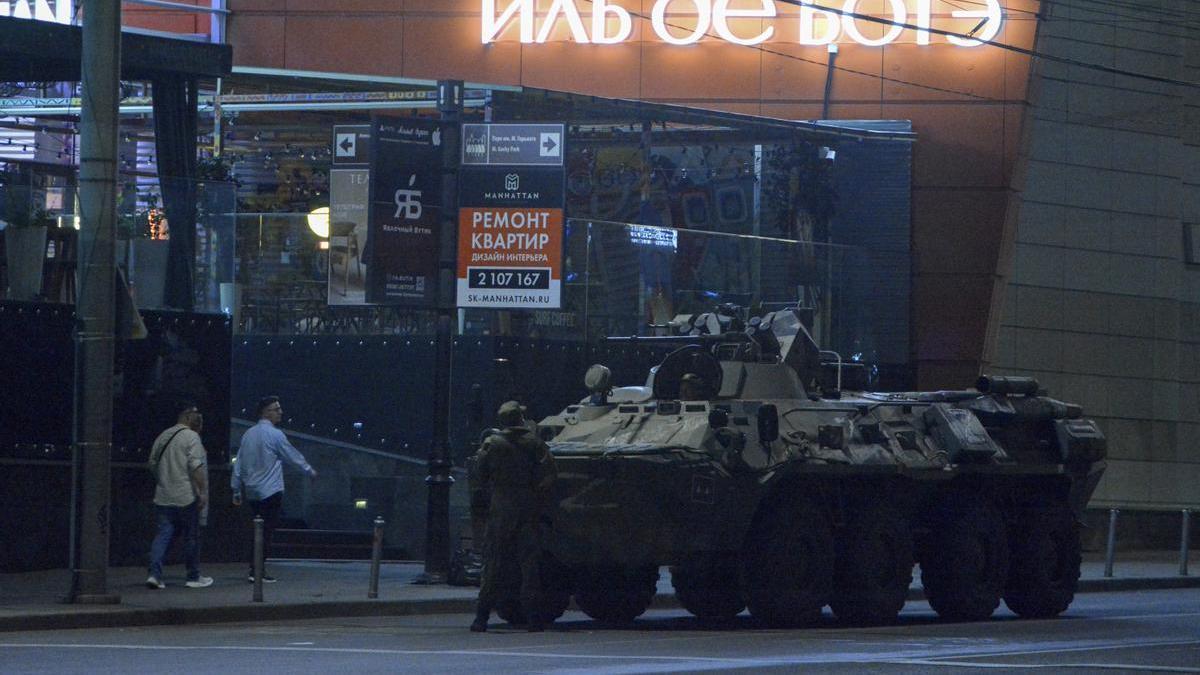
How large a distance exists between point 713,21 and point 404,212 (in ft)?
42.6

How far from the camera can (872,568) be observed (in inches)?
661

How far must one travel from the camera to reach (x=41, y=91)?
2834 cm

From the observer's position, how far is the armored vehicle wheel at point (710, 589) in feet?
54.7

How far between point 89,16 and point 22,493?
5.56 meters

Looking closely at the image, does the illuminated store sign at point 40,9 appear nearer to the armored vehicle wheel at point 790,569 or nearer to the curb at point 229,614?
the curb at point 229,614

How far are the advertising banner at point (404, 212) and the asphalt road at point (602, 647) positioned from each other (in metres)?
3.62

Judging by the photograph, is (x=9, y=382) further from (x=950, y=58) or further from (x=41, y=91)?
(x=950, y=58)

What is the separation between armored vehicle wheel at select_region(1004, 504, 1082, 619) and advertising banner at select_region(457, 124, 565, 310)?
5.41 metres

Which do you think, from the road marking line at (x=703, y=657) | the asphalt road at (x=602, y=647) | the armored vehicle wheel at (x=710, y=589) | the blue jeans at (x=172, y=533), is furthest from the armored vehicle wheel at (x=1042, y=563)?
the blue jeans at (x=172, y=533)

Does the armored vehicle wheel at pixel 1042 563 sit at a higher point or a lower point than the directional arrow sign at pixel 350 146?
lower

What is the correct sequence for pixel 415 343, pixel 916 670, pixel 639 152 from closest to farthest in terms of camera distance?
pixel 916 670
pixel 415 343
pixel 639 152

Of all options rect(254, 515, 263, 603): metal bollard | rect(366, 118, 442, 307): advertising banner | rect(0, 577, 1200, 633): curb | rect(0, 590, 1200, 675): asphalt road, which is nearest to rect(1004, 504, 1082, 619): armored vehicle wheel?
rect(0, 590, 1200, 675): asphalt road

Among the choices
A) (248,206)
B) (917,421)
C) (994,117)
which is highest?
(994,117)

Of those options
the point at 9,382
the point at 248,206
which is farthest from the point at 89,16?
the point at 248,206
